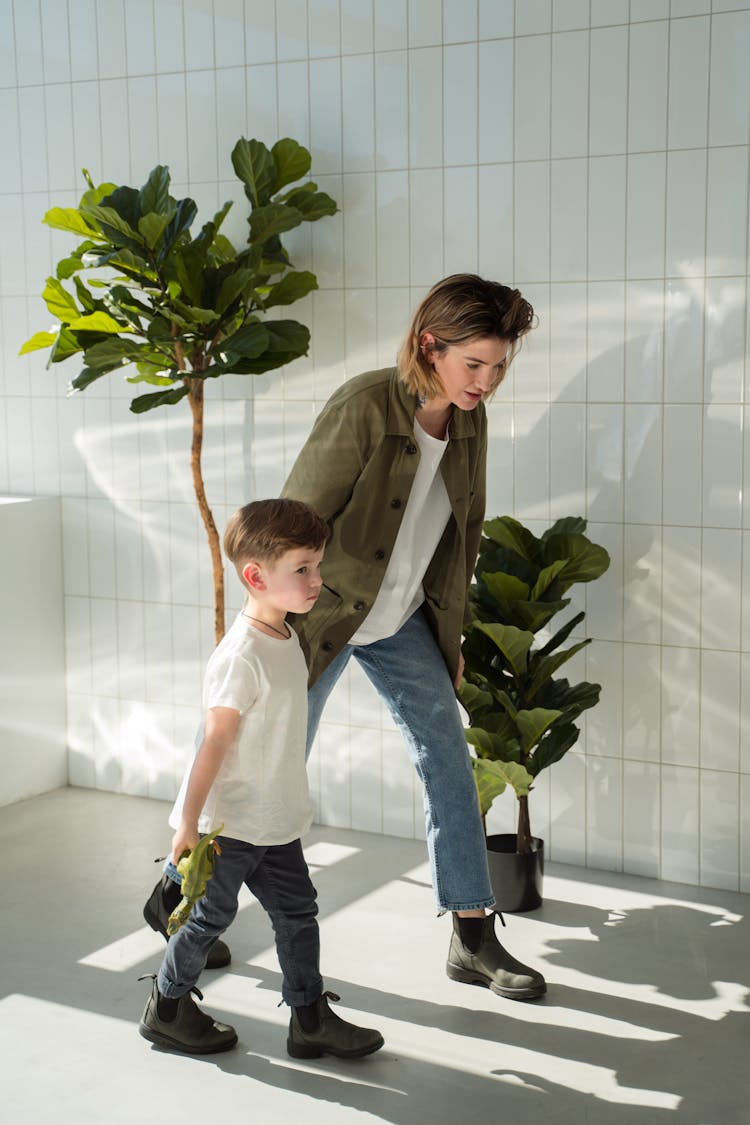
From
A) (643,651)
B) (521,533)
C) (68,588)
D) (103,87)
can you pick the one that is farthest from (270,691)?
(103,87)

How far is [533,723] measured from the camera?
122 inches

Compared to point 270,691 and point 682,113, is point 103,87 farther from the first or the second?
point 270,691

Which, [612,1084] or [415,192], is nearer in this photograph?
[612,1084]

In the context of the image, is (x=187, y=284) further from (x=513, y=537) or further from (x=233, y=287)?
(x=513, y=537)

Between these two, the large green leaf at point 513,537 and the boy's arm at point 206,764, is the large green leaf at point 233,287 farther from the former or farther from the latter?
the boy's arm at point 206,764

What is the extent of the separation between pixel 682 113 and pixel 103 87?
1.80 m

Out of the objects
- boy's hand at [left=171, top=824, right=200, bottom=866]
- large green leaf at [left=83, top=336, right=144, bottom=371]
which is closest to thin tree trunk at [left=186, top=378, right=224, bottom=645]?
large green leaf at [left=83, top=336, right=144, bottom=371]

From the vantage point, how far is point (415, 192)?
357 cm

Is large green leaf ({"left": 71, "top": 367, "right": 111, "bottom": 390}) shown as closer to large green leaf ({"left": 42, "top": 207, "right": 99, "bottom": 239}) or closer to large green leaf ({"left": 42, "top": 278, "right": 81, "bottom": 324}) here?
large green leaf ({"left": 42, "top": 278, "right": 81, "bottom": 324})

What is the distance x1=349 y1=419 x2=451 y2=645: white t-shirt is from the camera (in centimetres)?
265

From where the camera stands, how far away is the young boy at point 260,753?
2.26 m

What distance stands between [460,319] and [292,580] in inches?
23.4

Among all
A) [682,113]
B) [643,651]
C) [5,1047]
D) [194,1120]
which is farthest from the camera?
[643,651]

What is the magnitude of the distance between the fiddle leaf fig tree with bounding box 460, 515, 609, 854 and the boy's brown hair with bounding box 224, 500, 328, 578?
857 mm
